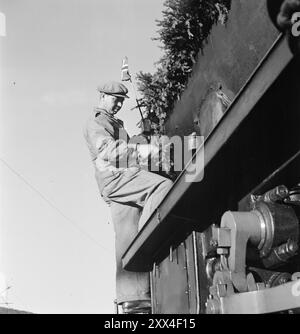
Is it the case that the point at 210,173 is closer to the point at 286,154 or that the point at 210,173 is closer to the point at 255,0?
the point at 286,154

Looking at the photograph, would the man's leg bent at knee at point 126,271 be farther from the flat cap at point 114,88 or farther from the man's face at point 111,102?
the flat cap at point 114,88

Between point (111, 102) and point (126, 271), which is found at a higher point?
point (111, 102)

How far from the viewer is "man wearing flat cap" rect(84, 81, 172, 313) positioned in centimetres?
381

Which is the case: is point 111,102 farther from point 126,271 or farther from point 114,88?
point 126,271

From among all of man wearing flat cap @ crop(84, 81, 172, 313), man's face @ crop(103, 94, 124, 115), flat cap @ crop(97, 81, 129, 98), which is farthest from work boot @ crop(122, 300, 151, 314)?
flat cap @ crop(97, 81, 129, 98)

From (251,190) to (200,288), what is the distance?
0.95 metres

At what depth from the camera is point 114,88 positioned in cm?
412

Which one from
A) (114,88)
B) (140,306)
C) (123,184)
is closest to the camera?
(123,184)

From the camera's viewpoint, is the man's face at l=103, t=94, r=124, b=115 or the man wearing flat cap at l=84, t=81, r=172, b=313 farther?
the man's face at l=103, t=94, r=124, b=115

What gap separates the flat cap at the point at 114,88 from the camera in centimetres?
412

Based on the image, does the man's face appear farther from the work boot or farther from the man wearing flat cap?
the work boot

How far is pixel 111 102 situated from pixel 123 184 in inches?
29.3

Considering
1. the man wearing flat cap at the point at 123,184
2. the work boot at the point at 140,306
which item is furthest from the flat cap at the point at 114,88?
the work boot at the point at 140,306

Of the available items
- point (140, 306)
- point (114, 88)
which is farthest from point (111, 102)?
point (140, 306)
